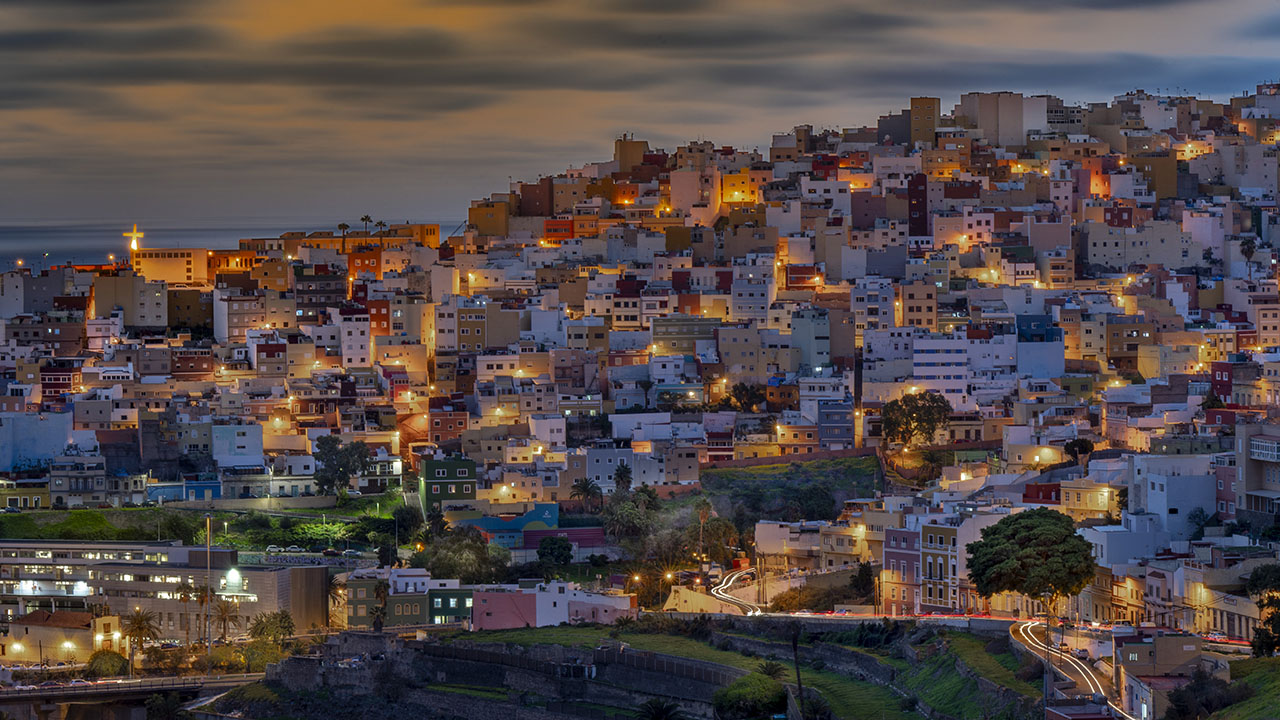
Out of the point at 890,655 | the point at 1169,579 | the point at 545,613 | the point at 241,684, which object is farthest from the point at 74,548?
the point at 1169,579

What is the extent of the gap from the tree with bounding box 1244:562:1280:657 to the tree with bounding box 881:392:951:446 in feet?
43.6

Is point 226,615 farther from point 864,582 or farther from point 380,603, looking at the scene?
point 864,582

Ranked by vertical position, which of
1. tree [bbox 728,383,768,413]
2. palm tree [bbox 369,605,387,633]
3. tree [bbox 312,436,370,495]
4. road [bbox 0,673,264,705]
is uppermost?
tree [bbox 728,383,768,413]

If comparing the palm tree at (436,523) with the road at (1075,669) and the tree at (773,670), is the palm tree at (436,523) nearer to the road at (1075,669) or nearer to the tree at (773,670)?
the tree at (773,670)

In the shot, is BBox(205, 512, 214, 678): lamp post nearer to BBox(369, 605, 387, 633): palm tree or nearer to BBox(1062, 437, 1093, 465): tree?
BBox(369, 605, 387, 633): palm tree

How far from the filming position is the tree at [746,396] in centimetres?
4166

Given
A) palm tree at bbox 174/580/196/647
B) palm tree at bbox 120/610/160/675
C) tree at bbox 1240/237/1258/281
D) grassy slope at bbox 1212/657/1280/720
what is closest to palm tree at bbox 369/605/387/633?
palm tree at bbox 174/580/196/647

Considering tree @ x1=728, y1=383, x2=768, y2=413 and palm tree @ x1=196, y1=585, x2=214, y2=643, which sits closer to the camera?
palm tree @ x1=196, y1=585, x2=214, y2=643

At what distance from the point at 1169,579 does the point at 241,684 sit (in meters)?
12.4

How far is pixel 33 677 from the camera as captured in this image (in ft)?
106

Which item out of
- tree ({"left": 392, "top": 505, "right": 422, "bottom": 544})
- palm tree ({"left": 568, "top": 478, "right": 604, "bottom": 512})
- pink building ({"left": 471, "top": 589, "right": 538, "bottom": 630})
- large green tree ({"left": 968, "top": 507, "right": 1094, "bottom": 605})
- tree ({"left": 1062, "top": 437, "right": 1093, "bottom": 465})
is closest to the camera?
large green tree ({"left": 968, "top": 507, "right": 1094, "bottom": 605})

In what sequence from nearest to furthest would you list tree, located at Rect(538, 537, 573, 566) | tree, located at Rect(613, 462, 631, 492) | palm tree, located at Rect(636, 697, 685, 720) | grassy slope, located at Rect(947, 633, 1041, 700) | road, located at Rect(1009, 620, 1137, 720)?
1. road, located at Rect(1009, 620, 1137, 720)
2. grassy slope, located at Rect(947, 633, 1041, 700)
3. palm tree, located at Rect(636, 697, 685, 720)
4. tree, located at Rect(538, 537, 573, 566)
5. tree, located at Rect(613, 462, 631, 492)

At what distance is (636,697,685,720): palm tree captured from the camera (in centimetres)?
2734

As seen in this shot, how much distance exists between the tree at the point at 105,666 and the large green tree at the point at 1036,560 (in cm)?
1226
